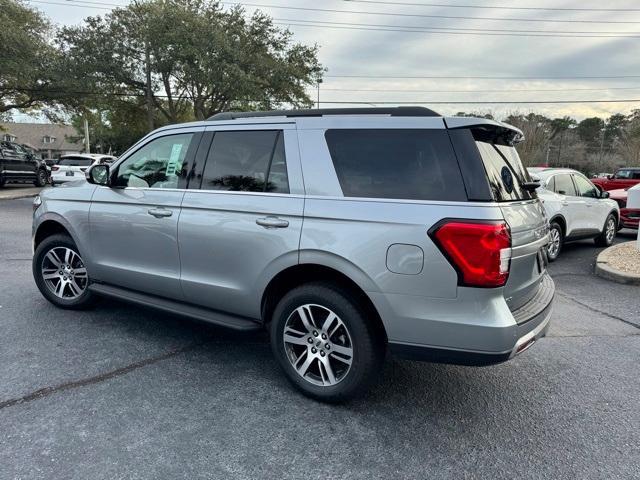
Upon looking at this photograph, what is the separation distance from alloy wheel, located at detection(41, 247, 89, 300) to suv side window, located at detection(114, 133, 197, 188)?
1045 millimetres

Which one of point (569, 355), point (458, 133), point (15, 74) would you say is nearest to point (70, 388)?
point (458, 133)

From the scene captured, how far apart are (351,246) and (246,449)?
1327mm

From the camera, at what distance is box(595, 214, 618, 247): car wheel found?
9.82 metres

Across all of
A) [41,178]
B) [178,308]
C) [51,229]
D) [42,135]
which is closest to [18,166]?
[41,178]

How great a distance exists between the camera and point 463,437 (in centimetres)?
287

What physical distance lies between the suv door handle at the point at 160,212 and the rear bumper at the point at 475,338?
6.83ft

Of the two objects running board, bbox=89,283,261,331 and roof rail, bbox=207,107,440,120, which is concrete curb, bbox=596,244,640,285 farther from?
running board, bbox=89,283,261,331

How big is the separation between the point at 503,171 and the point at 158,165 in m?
2.84

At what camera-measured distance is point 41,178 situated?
2230 cm

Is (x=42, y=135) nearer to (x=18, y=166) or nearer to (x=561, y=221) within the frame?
(x=18, y=166)

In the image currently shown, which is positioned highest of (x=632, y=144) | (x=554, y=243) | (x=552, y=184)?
(x=632, y=144)

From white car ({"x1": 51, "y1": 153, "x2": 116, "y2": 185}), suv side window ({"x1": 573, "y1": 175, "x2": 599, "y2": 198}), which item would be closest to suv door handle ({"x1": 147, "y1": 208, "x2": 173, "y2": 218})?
suv side window ({"x1": 573, "y1": 175, "x2": 599, "y2": 198})

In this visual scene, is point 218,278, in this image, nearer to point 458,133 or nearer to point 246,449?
point 246,449

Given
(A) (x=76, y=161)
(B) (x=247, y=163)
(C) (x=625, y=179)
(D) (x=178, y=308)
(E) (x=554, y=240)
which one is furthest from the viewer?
(C) (x=625, y=179)
